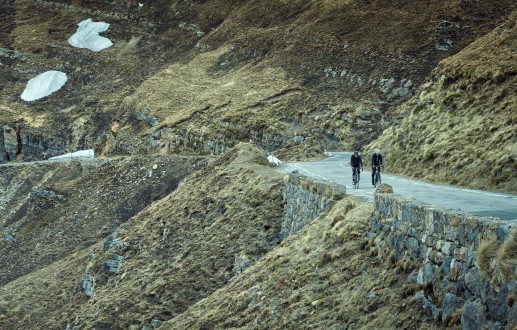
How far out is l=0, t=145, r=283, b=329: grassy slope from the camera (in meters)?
23.6

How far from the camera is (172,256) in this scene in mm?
26406

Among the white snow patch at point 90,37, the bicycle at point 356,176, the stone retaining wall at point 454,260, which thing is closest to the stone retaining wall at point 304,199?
the bicycle at point 356,176

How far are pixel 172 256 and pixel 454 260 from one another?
52.9ft

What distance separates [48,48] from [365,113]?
3725cm

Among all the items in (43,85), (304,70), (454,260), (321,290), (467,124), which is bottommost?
(321,290)

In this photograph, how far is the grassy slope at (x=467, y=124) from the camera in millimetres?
26234

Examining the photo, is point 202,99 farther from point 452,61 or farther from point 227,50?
point 452,61

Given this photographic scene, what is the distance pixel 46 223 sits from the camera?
4419 centimetres

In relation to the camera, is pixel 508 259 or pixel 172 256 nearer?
pixel 508 259

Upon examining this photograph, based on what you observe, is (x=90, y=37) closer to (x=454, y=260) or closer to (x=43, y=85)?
(x=43, y=85)

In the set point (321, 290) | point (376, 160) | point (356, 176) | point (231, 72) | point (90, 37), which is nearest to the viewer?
point (321, 290)

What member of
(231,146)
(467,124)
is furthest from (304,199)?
(231,146)

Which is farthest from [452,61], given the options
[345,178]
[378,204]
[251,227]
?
[378,204]

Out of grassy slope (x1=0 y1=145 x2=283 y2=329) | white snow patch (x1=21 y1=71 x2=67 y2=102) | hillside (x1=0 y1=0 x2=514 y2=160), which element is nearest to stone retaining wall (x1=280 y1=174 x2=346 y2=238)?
grassy slope (x1=0 y1=145 x2=283 y2=329)
